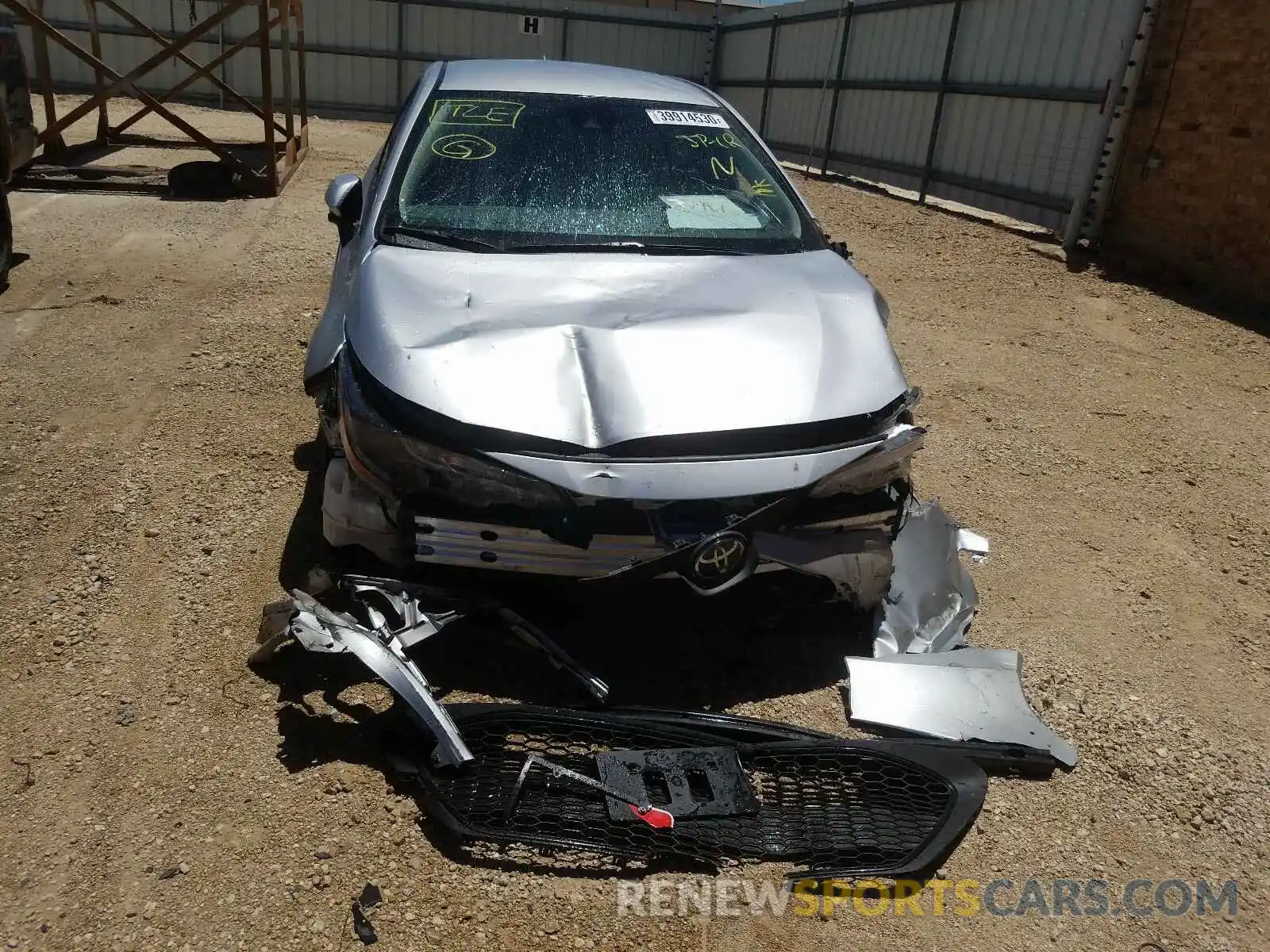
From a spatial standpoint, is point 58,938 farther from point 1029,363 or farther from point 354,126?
point 354,126

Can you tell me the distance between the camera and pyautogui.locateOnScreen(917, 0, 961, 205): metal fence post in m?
11.2

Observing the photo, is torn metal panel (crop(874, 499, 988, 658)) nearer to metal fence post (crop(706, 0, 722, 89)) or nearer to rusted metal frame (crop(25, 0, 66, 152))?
rusted metal frame (crop(25, 0, 66, 152))

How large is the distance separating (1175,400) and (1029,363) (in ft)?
2.90

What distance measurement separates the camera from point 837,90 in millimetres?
14141

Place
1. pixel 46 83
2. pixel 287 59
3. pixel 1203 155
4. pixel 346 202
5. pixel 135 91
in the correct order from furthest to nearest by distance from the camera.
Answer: pixel 46 83 < pixel 287 59 < pixel 135 91 < pixel 1203 155 < pixel 346 202

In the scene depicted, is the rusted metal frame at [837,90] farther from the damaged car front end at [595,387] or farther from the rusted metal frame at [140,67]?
the damaged car front end at [595,387]

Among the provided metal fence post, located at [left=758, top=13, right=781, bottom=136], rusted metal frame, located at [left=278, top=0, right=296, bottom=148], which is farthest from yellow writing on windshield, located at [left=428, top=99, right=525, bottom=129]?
metal fence post, located at [left=758, top=13, right=781, bottom=136]

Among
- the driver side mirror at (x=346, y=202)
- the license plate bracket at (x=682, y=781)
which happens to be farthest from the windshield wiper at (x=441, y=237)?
the license plate bracket at (x=682, y=781)

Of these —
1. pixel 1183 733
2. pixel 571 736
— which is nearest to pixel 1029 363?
pixel 1183 733

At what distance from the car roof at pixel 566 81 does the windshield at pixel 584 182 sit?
78 millimetres

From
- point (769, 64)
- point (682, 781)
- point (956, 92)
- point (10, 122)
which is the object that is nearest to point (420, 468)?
point (682, 781)

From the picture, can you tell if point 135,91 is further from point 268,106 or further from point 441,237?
point 441,237

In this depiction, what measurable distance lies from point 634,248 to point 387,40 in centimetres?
1745

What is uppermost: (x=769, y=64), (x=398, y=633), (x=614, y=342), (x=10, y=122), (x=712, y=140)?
(x=712, y=140)
